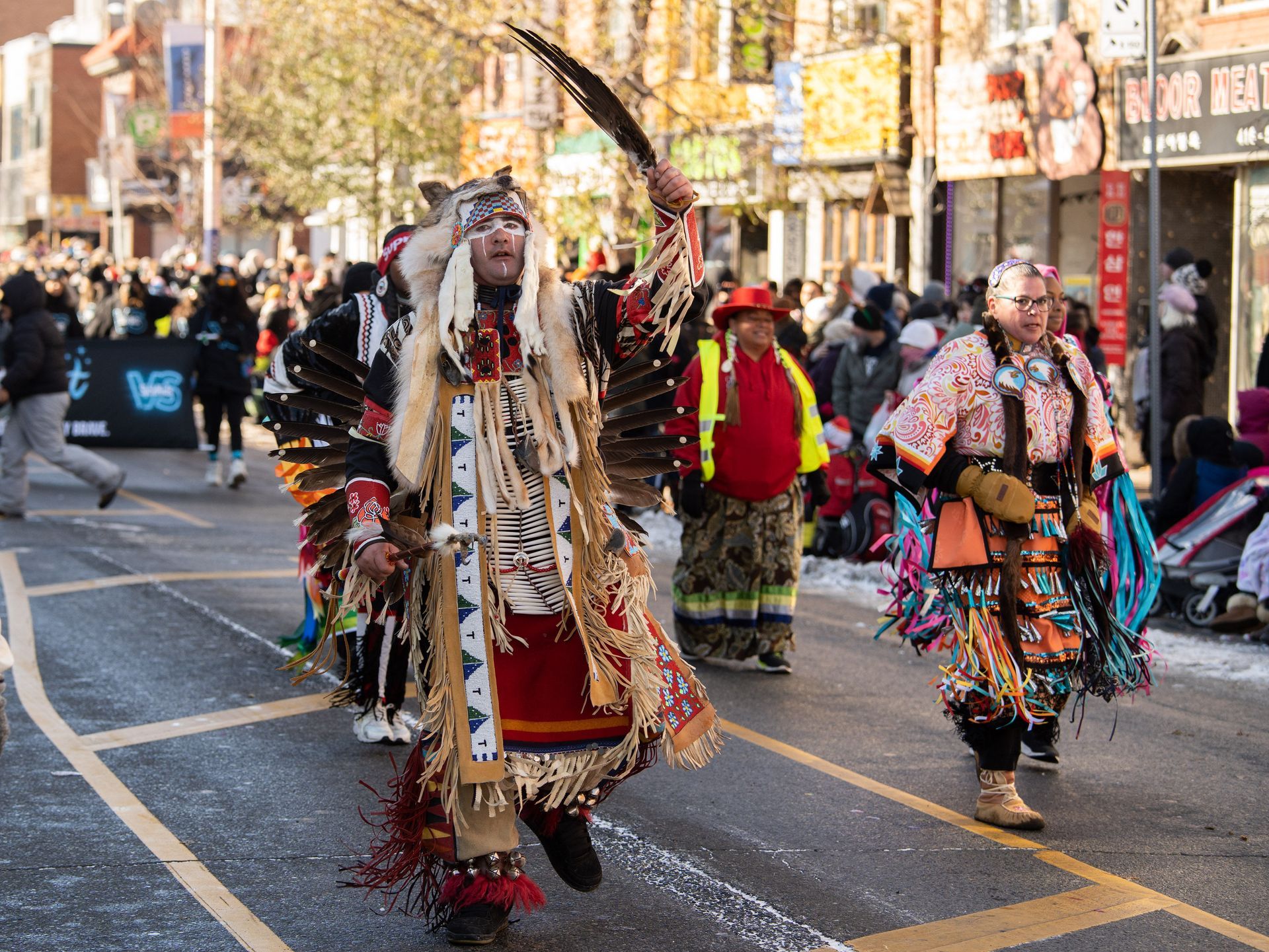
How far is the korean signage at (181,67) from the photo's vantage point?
43.7m

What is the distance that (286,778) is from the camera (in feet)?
21.0

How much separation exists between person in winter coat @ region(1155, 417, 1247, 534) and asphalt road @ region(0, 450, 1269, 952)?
5.75ft

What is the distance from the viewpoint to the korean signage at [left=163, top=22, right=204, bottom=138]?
143 ft

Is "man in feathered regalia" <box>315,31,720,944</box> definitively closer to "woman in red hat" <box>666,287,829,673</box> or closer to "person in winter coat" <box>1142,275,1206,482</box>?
"woman in red hat" <box>666,287,829,673</box>

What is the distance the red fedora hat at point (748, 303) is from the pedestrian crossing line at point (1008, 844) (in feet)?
7.03

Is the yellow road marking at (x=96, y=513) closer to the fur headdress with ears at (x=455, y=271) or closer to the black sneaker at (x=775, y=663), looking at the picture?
the black sneaker at (x=775, y=663)

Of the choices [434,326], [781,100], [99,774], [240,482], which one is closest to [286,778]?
[99,774]

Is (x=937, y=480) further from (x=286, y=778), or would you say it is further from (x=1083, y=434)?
(x=286, y=778)

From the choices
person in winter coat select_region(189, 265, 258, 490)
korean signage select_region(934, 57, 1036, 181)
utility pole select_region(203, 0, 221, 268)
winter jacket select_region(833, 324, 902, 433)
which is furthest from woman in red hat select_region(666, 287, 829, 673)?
utility pole select_region(203, 0, 221, 268)

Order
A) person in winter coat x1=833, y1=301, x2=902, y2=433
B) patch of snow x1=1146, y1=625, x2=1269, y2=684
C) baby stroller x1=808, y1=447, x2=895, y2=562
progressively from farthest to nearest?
person in winter coat x1=833, y1=301, x2=902, y2=433, baby stroller x1=808, y1=447, x2=895, y2=562, patch of snow x1=1146, y1=625, x2=1269, y2=684

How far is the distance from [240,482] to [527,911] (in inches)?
483

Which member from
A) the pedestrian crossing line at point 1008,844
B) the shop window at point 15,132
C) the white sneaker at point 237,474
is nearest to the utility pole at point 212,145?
the white sneaker at point 237,474

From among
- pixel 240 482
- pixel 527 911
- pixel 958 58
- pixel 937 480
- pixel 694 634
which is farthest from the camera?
pixel 958 58

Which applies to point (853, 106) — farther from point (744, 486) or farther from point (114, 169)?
point (114, 169)
